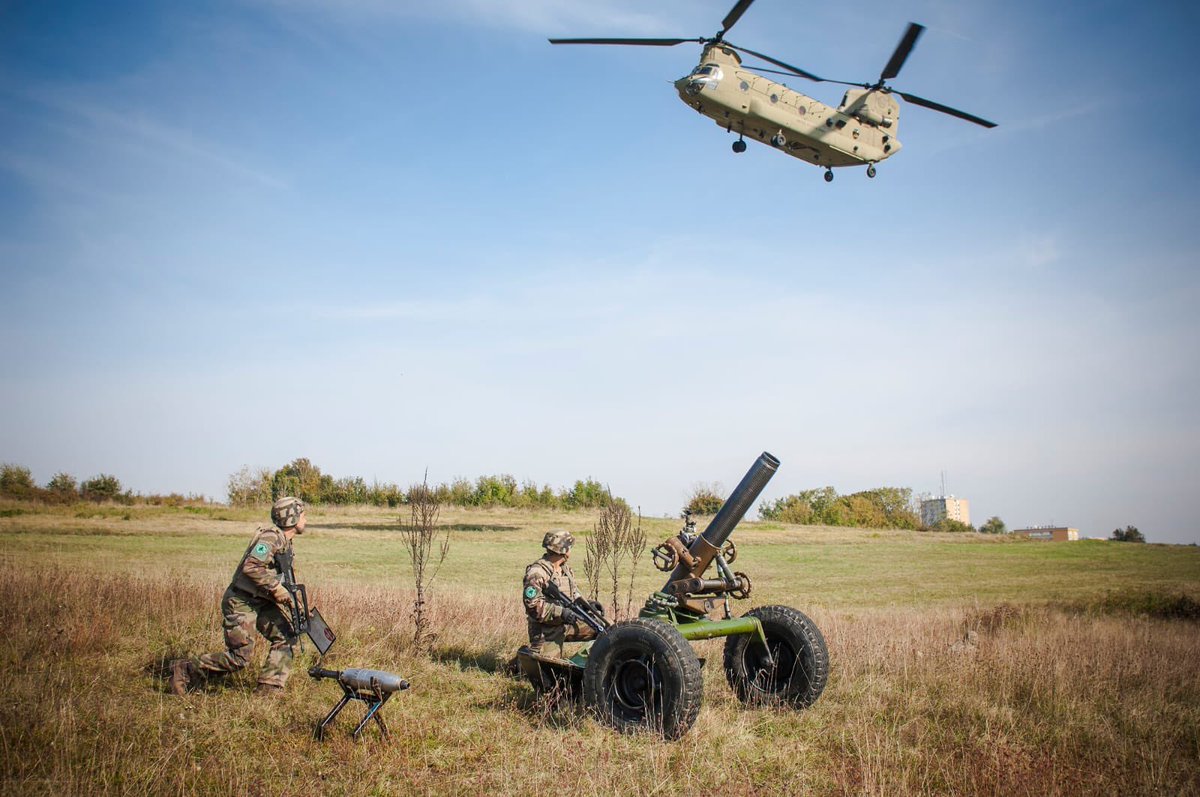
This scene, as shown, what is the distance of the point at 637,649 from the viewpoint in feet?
22.1

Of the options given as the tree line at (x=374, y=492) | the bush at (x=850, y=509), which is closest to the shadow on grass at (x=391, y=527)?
the tree line at (x=374, y=492)

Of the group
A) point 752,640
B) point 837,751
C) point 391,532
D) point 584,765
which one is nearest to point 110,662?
point 584,765

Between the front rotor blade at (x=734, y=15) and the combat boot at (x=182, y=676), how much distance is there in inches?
833

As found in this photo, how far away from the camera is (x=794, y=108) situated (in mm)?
23875

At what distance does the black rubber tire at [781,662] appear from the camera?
7535 millimetres

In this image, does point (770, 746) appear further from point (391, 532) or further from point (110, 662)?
point (391, 532)

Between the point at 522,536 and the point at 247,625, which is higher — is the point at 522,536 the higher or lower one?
the lower one

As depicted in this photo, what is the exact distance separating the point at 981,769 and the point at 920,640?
6830 mm

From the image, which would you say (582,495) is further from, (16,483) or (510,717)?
(510,717)

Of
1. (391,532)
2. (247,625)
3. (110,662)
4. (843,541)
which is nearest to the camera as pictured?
(247,625)

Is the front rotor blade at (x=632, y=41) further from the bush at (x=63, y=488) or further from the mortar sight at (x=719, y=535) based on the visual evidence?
the bush at (x=63, y=488)

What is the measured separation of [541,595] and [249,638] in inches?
119

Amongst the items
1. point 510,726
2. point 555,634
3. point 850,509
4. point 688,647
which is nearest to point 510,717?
point 510,726

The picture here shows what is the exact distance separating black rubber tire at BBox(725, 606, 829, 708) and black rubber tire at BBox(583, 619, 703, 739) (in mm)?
1547
